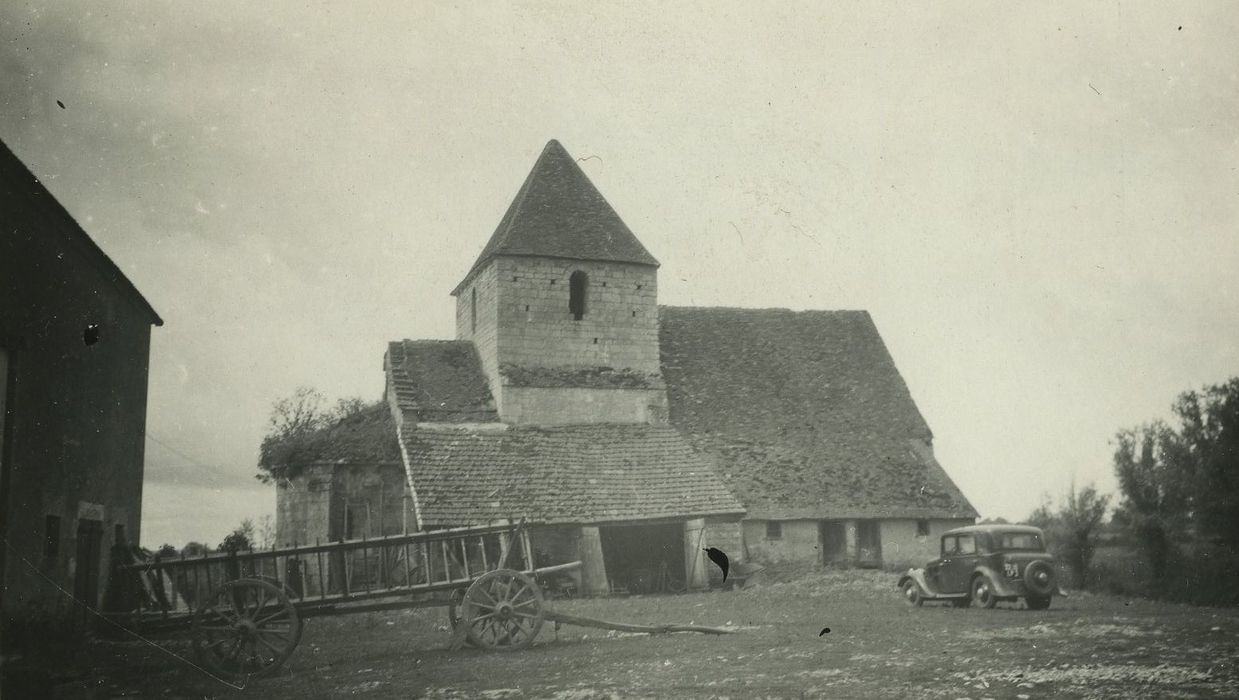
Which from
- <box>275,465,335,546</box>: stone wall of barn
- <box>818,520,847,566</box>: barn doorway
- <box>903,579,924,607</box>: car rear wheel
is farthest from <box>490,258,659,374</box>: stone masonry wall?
<box>903,579,924,607</box>: car rear wheel

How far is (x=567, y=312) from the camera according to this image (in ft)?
84.9

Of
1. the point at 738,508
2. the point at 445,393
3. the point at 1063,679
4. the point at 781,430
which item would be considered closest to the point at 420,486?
the point at 445,393

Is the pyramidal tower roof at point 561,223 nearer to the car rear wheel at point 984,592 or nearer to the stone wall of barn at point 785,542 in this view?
the stone wall of barn at point 785,542

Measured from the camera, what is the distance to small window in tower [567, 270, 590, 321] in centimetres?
2620

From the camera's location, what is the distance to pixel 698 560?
2223 centimetres

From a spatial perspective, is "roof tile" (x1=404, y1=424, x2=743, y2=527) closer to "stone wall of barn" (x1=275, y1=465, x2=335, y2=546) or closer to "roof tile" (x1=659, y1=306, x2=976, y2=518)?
"stone wall of barn" (x1=275, y1=465, x2=335, y2=546)

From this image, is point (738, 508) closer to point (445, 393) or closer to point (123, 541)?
point (445, 393)

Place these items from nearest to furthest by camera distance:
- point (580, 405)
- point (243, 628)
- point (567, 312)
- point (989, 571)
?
point (243, 628) < point (989, 571) < point (580, 405) < point (567, 312)

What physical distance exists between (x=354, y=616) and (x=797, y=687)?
35.9 ft

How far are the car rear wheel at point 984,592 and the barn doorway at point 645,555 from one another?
265 inches

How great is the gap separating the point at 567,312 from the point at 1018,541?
41.1 ft

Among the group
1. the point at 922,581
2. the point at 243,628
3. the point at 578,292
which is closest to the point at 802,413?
the point at 578,292

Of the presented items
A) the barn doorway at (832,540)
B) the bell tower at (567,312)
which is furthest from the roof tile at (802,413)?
the bell tower at (567,312)

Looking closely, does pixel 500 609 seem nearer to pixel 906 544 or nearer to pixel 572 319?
pixel 572 319
